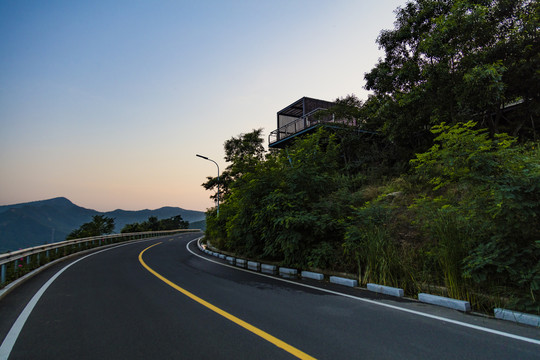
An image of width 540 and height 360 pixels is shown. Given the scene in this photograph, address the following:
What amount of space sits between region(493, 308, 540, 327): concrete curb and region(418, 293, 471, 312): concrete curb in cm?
42

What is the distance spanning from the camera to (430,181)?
7836mm

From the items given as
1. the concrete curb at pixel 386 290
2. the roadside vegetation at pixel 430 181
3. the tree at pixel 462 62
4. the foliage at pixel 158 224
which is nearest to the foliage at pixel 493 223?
the roadside vegetation at pixel 430 181

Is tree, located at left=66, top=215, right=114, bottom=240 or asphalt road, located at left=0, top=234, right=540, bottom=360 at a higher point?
tree, located at left=66, top=215, right=114, bottom=240

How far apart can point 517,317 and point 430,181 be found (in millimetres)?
4132

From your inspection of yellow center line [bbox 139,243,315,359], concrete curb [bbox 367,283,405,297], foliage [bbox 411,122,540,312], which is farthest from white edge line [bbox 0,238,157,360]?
foliage [bbox 411,122,540,312]

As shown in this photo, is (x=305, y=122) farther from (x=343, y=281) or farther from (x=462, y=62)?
(x=343, y=281)

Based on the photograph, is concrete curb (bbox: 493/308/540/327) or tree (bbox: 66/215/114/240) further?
tree (bbox: 66/215/114/240)

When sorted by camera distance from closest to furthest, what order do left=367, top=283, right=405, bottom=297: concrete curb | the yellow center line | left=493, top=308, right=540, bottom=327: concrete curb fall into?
the yellow center line < left=493, top=308, right=540, bottom=327: concrete curb < left=367, top=283, right=405, bottom=297: concrete curb

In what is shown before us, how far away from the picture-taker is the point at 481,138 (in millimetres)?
6262

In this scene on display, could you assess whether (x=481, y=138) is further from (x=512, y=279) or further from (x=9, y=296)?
(x=9, y=296)

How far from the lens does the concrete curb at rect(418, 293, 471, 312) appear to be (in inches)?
194

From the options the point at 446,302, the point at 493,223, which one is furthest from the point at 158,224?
the point at 493,223

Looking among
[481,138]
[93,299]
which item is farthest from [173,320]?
[481,138]

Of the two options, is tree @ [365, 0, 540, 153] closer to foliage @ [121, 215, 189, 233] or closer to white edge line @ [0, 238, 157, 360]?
white edge line @ [0, 238, 157, 360]
